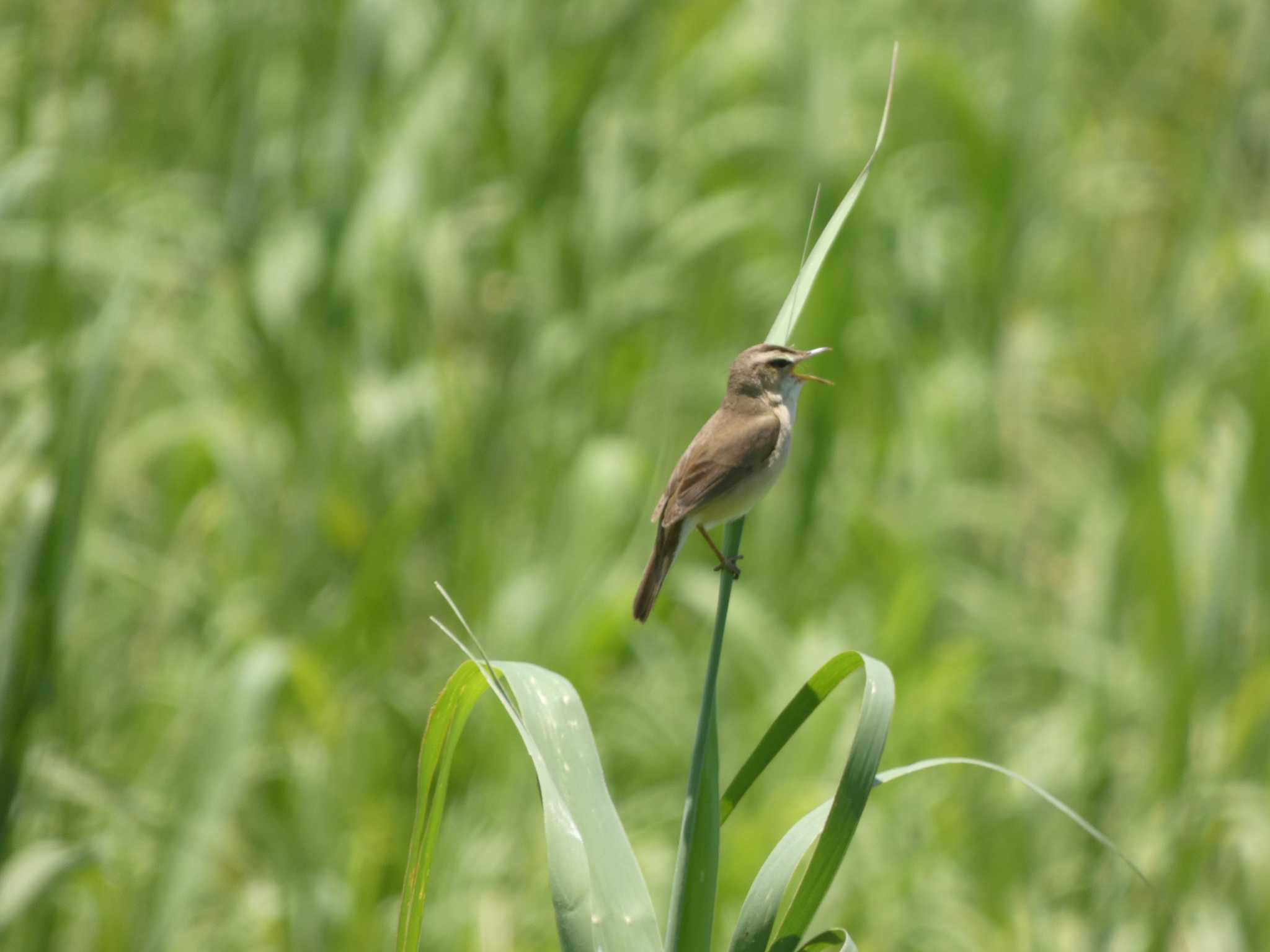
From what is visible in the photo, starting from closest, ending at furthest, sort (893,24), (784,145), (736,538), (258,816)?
(736,538) → (258,816) → (784,145) → (893,24)

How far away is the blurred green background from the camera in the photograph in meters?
3.33

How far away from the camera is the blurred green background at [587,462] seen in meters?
3.33

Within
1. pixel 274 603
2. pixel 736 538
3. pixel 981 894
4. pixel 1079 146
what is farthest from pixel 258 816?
pixel 1079 146

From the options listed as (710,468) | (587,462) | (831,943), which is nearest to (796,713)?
(831,943)

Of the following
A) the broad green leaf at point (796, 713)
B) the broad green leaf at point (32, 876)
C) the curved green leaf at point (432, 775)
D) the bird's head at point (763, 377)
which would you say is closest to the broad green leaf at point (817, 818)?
the broad green leaf at point (796, 713)

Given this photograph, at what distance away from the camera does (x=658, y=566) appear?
204cm

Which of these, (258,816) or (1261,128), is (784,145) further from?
(258,816)

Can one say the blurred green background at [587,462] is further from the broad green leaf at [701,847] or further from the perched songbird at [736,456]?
the broad green leaf at [701,847]

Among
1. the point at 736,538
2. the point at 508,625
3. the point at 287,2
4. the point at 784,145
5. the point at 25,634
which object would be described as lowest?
the point at 508,625

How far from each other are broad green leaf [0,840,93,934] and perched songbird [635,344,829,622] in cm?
109

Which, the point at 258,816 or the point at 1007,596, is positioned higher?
the point at 1007,596

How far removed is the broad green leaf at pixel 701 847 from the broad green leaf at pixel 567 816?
0.17 ft

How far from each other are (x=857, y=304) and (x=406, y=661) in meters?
1.74

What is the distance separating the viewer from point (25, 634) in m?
2.11
